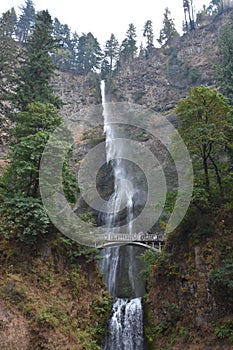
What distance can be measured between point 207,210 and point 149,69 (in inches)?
1522

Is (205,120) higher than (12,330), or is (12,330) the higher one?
(205,120)

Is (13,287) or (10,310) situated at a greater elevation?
(13,287)

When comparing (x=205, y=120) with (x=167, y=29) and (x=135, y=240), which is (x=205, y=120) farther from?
(x=167, y=29)

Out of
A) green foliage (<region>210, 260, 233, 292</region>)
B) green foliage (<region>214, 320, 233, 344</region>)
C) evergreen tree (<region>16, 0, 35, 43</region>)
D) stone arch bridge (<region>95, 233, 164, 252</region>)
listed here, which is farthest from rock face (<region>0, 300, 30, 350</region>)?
evergreen tree (<region>16, 0, 35, 43</region>)

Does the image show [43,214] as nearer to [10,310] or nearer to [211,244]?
[10,310]

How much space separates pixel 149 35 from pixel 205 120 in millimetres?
46212

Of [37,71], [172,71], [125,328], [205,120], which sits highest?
[172,71]

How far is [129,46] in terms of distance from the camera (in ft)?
167

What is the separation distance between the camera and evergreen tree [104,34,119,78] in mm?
50219

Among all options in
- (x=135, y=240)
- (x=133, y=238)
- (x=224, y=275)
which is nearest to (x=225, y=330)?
(x=224, y=275)

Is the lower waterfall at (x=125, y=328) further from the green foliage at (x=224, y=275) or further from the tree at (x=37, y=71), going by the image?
the tree at (x=37, y=71)

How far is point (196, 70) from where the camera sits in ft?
130

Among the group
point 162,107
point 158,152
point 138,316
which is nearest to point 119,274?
point 138,316

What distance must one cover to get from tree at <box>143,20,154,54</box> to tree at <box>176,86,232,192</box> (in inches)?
1653
